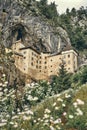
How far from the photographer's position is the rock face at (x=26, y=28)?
355 feet

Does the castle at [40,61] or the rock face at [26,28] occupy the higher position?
the rock face at [26,28]

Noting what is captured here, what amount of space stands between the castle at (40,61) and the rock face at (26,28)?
96.7 inches

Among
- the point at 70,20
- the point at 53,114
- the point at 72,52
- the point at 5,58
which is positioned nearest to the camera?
the point at 53,114

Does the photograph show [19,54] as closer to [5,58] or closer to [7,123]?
[5,58]

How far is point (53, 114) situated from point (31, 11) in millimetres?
105324

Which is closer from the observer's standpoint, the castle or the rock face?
the castle

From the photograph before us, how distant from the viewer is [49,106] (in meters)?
15.9

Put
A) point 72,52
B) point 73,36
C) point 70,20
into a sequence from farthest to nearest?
point 70,20 → point 73,36 → point 72,52

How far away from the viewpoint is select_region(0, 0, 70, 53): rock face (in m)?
108

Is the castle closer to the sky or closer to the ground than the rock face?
closer to the ground

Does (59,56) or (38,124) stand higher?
(38,124)

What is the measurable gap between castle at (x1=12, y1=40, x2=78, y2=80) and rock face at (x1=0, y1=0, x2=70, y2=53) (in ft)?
8.05

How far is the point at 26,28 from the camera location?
363 feet

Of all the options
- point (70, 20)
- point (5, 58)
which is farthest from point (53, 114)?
point (70, 20)
